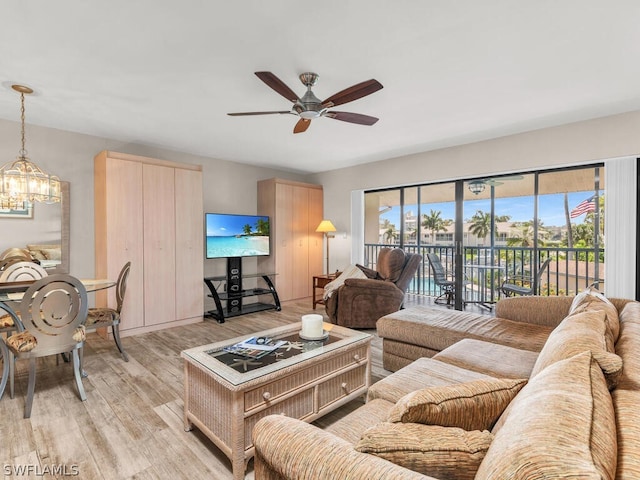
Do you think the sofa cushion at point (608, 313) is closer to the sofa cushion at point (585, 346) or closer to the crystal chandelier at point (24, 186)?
→ the sofa cushion at point (585, 346)

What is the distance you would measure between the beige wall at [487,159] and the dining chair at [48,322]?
13.6 feet

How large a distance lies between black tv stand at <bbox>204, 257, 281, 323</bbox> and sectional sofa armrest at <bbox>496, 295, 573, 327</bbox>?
3.25m

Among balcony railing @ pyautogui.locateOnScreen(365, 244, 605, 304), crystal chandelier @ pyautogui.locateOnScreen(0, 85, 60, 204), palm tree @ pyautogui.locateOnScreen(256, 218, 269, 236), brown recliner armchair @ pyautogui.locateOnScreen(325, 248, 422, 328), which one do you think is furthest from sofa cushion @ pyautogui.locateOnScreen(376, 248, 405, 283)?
crystal chandelier @ pyautogui.locateOnScreen(0, 85, 60, 204)

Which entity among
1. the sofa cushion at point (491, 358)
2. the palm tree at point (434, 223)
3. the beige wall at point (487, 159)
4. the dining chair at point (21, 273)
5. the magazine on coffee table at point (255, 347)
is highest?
the beige wall at point (487, 159)

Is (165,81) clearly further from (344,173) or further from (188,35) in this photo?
(344,173)

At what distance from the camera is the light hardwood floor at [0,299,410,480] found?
1694 millimetres

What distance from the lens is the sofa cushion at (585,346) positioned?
3.12 feet

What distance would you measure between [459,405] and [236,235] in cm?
438

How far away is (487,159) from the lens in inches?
161

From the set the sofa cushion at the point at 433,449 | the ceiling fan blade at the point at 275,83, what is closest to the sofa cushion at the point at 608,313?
the sofa cushion at the point at 433,449

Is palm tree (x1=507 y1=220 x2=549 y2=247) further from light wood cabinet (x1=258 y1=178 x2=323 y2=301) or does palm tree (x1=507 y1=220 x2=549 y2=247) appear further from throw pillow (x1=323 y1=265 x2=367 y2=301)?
light wood cabinet (x1=258 y1=178 x2=323 y2=301)

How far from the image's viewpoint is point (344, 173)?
5785 millimetres

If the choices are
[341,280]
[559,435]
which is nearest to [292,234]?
[341,280]

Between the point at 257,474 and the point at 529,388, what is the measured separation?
87 centimetres
